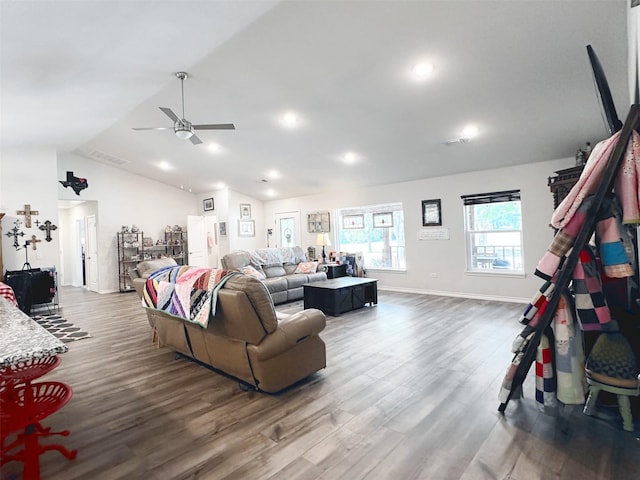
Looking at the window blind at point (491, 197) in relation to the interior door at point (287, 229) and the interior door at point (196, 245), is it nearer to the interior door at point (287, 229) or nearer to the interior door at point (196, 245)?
the interior door at point (287, 229)

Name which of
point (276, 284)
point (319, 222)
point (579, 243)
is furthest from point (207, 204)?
point (579, 243)

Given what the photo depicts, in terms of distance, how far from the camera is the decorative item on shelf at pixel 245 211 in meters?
9.48

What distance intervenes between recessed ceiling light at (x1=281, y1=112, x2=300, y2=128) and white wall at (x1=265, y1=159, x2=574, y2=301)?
9.66 ft

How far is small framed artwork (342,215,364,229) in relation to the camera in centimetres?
801

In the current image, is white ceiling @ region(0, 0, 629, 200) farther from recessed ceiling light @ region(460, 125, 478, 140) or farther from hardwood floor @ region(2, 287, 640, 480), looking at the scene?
hardwood floor @ region(2, 287, 640, 480)

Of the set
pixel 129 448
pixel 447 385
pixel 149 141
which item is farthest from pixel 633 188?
pixel 149 141

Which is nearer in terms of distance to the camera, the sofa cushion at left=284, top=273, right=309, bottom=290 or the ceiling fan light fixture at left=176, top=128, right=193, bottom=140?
the ceiling fan light fixture at left=176, top=128, right=193, bottom=140

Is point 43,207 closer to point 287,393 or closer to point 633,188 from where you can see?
point 287,393

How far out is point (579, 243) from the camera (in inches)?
76.9

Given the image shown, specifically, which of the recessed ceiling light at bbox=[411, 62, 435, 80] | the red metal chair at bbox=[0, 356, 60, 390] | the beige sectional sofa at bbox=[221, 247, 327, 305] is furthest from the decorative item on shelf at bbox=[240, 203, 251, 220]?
the red metal chair at bbox=[0, 356, 60, 390]

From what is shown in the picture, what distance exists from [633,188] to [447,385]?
1.81m

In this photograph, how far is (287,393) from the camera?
8.67 ft

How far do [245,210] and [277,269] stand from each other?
132 inches

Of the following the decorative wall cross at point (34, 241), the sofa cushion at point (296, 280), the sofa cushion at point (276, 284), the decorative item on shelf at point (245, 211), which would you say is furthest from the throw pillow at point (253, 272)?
the decorative wall cross at point (34, 241)
